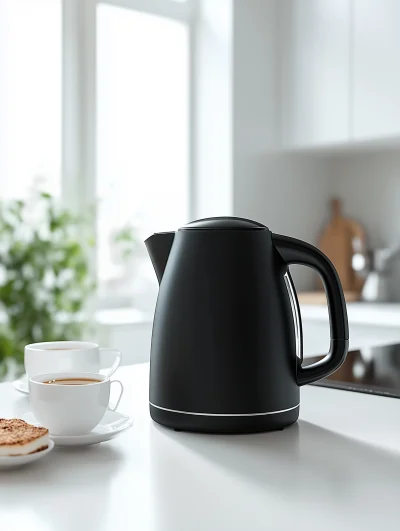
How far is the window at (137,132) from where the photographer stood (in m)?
3.15

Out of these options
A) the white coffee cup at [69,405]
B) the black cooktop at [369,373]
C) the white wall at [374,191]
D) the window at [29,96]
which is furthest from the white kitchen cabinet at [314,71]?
the white coffee cup at [69,405]

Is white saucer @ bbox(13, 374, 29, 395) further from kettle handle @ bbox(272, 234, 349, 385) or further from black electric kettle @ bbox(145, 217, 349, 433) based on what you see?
kettle handle @ bbox(272, 234, 349, 385)

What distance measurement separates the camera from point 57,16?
3016mm

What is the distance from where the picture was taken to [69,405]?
0.70 meters

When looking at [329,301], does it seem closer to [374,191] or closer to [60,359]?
[60,359]

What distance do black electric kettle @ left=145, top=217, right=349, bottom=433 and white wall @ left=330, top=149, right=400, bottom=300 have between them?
2.76 m

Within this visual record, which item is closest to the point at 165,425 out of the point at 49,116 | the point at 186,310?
the point at 186,310

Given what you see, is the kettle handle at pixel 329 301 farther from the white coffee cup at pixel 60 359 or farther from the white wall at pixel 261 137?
the white wall at pixel 261 137

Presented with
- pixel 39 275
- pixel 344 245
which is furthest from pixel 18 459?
pixel 344 245

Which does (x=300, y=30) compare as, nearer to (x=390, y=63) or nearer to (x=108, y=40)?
(x=390, y=63)

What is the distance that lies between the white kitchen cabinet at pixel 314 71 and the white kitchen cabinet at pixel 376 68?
0.05 m

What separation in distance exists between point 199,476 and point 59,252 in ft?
7.37

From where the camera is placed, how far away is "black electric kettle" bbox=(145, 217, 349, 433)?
0.75 metres

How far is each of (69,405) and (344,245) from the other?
293cm
